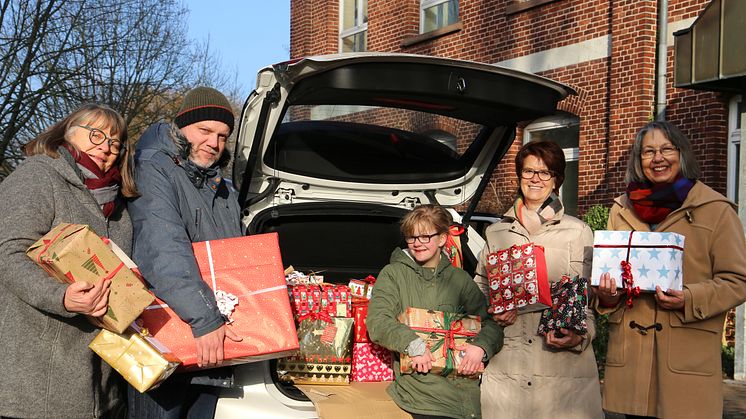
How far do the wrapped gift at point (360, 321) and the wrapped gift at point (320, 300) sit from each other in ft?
0.16

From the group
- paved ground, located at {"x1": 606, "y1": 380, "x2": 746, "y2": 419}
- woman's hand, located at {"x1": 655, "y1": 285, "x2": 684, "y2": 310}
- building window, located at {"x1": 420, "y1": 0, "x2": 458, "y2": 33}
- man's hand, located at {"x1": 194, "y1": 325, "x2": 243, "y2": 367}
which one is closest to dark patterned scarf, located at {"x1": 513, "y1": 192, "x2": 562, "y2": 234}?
woman's hand, located at {"x1": 655, "y1": 285, "x2": 684, "y2": 310}

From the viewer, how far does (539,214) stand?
411 cm

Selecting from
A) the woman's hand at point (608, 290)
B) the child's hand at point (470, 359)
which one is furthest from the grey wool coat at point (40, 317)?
the woman's hand at point (608, 290)

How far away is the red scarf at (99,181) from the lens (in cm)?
344

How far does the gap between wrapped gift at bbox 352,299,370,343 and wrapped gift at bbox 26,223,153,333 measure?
149cm

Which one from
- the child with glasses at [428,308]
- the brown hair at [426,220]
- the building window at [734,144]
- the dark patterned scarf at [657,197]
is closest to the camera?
the dark patterned scarf at [657,197]

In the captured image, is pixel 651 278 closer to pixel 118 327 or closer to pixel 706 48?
pixel 118 327

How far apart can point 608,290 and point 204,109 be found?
1895 millimetres

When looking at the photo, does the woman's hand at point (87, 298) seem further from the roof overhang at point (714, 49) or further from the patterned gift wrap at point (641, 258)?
the roof overhang at point (714, 49)

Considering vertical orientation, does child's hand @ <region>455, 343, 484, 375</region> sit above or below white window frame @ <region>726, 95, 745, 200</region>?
below

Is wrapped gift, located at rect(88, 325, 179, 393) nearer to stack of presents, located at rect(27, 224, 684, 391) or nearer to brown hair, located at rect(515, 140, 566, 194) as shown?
stack of presents, located at rect(27, 224, 684, 391)

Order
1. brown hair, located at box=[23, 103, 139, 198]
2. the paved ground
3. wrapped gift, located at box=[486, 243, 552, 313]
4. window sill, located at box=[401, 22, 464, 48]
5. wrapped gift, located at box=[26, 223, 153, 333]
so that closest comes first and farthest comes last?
wrapped gift, located at box=[26, 223, 153, 333] < brown hair, located at box=[23, 103, 139, 198] < wrapped gift, located at box=[486, 243, 552, 313] < the paved ground < window sill, located at box=[401, 22, 464, 48]

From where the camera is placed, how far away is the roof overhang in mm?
8422

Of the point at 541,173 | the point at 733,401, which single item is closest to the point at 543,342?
the point at 541,173
